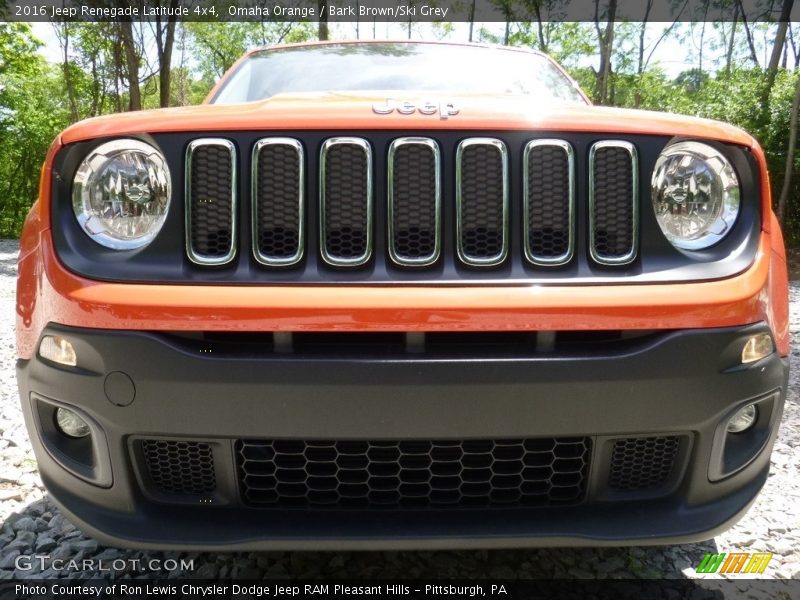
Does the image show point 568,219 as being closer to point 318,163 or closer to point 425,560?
point 318,163

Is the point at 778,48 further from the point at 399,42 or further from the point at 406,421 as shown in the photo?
the point at 406,421

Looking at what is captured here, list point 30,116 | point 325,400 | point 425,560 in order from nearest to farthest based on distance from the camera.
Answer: point 325,400, point 425,560, point 30,116

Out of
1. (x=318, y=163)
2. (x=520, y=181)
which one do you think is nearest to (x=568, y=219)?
(x=520, y=181)

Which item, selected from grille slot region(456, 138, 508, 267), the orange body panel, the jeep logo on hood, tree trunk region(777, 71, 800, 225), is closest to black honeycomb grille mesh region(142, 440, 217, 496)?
the orange body panel

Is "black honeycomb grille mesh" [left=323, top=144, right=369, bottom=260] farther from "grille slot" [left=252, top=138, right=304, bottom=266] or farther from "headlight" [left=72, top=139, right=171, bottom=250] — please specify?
"headlight" [left=72, top=139, right=171, bottom=250]

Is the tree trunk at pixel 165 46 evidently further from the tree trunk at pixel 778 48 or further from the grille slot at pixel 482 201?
the grille slot at pixel 482 201

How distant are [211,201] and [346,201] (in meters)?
0.31

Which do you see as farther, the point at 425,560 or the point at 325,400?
the point at 425,560

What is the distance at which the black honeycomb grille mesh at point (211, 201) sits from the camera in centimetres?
150

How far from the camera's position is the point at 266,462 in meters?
1.54

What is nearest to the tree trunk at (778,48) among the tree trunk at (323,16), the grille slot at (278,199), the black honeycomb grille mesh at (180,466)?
the tree trunk at (323,16)

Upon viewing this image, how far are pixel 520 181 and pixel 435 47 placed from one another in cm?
184

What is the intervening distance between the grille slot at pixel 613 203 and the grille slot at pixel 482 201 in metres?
0.21

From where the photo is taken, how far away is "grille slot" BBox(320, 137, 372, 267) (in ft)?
4.90
